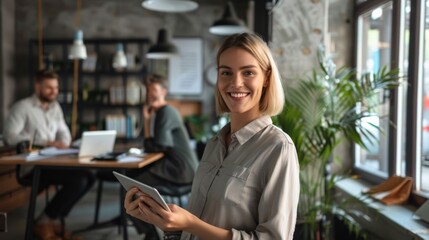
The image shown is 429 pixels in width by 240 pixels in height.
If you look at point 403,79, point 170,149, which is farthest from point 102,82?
point 403,79

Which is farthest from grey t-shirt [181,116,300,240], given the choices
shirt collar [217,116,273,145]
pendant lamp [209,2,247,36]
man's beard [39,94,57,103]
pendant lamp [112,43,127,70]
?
pendant lamp [112,43,127,70]

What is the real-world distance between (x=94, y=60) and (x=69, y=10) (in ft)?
3.64

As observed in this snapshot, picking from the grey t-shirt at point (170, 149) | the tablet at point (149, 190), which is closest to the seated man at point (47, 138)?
the grey t-shirt at point (170, 149)

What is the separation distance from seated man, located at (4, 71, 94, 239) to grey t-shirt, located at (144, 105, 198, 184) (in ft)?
2.61

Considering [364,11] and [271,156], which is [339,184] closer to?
[364,11]

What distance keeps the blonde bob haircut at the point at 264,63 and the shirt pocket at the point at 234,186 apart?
25 cm

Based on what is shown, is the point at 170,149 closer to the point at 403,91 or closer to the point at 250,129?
the point at 403,91

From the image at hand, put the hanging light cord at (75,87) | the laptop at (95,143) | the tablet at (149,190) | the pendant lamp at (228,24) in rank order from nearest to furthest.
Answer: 1. the tablet at (149,190)
2. the laptop at (95,143)
3. the pendant lamp at (228,24)
4. the hanging light cord at (75,87)

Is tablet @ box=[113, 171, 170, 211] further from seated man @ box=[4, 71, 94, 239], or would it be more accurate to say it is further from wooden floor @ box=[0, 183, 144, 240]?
seated man @ box=[4, 71, 94, 239]

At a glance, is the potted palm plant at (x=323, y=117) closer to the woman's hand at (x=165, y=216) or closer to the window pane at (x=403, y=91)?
the window pane at (x=403, y=91)

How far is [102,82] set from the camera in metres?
7.75

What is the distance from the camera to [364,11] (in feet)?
12.1

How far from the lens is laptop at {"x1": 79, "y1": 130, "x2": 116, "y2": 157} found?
3.28 meters

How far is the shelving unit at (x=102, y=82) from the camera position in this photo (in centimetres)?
743
